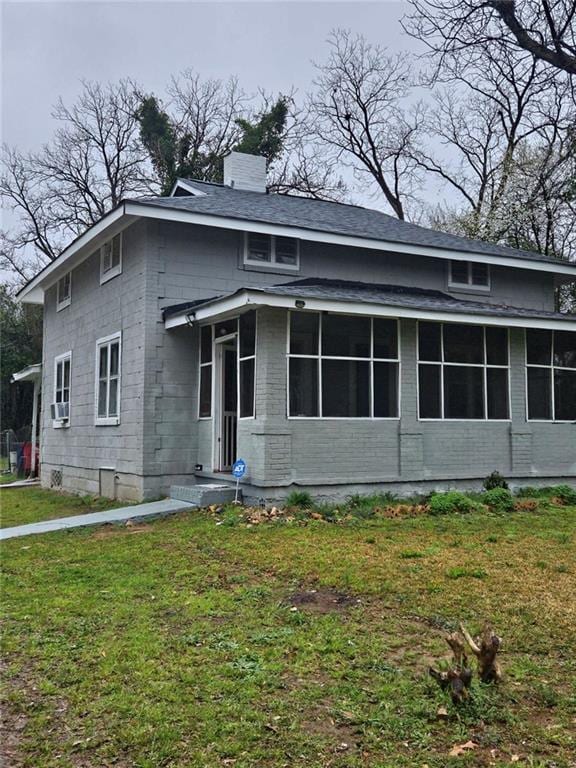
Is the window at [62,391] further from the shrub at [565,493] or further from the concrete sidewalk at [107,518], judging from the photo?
the shrub at [565,493]

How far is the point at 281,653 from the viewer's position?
14.4 feet

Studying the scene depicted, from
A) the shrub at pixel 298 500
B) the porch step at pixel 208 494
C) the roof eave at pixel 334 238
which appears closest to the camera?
the shrub at pixel 298 500

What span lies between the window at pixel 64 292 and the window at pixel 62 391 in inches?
51.9

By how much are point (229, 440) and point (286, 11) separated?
831cm

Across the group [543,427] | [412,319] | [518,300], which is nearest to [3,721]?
[412,319]

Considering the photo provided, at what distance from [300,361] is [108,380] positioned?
474 cm

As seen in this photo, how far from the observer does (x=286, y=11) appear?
13.1 metres

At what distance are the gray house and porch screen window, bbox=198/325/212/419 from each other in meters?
0.04

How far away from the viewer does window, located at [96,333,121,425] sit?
1312 cm

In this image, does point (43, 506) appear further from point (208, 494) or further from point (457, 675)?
point (457, 675)

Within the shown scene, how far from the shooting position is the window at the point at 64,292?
656 inches

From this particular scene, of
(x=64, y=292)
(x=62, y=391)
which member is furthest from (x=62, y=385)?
(x=64, y=292)

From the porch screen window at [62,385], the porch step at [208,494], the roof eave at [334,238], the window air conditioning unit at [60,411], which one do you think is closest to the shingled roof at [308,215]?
the roof eave at [334,238]

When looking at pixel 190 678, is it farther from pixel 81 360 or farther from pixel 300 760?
pixel 81 360
